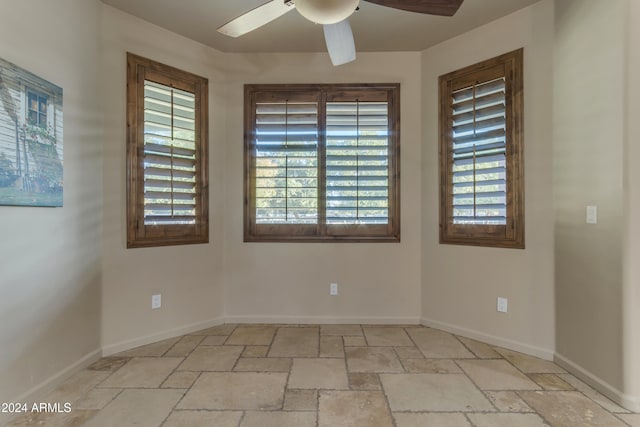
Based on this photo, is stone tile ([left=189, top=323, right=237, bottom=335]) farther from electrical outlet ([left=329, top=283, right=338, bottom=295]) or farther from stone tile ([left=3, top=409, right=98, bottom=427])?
stone tile ([left=3, top=409, right=98, bottom=427])

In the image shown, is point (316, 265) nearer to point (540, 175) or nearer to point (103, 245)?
point (103, 245)

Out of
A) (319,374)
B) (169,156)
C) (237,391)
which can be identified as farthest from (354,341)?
(169,156)

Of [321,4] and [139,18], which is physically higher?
[139,18]

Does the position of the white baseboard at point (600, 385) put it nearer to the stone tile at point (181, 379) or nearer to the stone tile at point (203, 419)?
the stone tile at point (203, 419)

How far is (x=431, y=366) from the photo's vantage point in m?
2.46

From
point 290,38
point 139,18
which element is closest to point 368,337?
point 290,38

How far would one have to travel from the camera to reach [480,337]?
9.65 feet

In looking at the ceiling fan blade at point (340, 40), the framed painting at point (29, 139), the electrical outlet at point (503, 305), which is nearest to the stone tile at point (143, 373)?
the framed painting at point (29, 139)

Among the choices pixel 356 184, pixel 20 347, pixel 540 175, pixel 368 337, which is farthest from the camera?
pixel 356 184

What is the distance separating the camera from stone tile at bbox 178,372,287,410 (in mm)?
1960

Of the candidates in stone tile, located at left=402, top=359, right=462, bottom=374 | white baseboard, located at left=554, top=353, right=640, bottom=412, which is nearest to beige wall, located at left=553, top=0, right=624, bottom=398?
white baseboard, located at left=554, top=353, right=640, bottom=412

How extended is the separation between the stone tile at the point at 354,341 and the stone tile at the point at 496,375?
2.59ft

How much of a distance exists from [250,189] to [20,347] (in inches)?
81.5

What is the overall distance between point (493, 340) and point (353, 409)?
1626 mm
